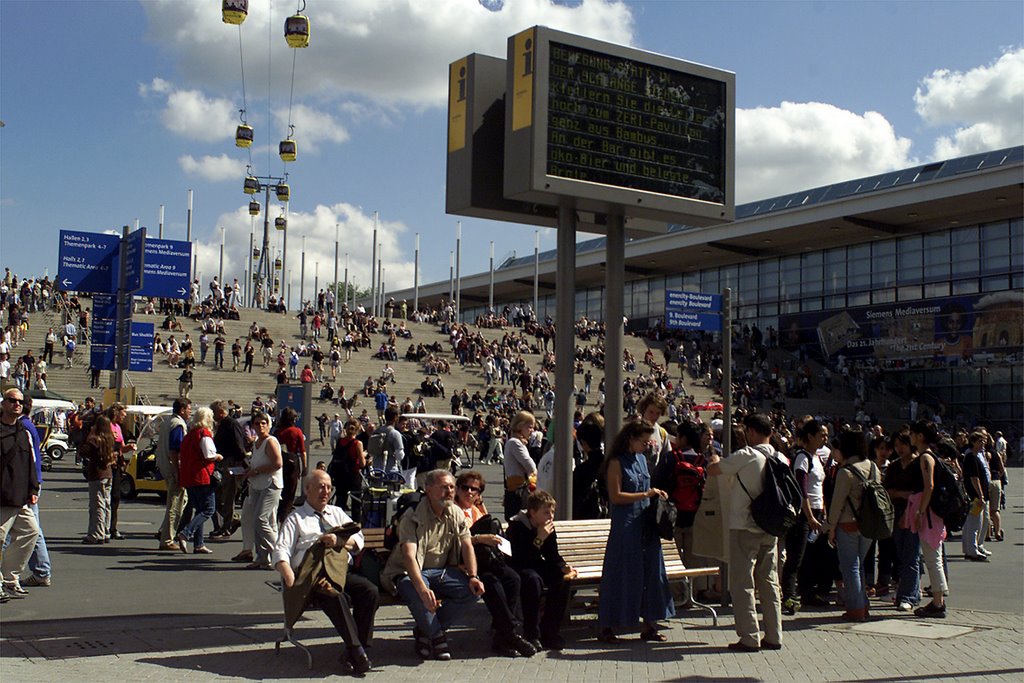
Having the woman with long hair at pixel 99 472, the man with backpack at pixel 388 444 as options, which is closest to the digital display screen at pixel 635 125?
the woman with long hair at pixel 99 472

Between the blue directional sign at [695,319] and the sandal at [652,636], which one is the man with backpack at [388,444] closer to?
the blue directional sign at [695,319]

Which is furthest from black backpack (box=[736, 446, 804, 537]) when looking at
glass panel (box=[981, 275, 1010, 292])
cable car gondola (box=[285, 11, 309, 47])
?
glass panel (box=[981, 275, 1010, 292])

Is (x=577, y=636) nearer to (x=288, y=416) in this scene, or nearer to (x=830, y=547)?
(x=830, y=547)

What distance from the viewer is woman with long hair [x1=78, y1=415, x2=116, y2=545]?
13.1m

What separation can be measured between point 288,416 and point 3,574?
4136 mm

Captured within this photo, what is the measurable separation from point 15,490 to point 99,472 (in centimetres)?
390

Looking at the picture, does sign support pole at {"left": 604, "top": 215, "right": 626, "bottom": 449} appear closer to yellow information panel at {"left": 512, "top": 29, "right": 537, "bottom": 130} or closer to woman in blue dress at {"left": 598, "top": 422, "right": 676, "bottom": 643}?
yellow information panel at {"left": 512, "top": 29, "right": 537, "bottom": 130}

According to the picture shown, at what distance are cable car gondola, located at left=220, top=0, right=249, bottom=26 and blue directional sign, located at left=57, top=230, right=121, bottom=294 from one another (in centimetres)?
688

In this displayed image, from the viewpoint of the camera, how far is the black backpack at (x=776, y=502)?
317 inches

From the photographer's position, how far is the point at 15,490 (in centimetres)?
937

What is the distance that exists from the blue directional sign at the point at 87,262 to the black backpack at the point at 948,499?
21.7m

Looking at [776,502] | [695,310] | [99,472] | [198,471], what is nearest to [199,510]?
[198,471]

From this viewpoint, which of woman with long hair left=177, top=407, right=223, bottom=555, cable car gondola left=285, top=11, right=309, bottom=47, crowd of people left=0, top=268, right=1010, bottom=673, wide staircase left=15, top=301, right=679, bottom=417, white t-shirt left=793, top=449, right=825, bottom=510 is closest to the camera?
crowd of people left=0, top=268, right=1010, bottom=673

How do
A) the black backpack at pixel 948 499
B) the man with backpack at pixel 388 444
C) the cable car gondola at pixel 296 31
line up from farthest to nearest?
the cable car gondola at pixel 296 31, the man with backpack at pixel 388 444, the black backpack at pixel 948 499
